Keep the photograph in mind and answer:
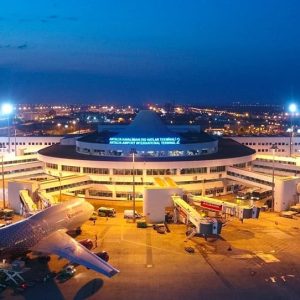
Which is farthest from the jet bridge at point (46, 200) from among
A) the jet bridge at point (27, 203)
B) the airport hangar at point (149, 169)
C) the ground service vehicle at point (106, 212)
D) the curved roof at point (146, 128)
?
the curved roof at point (146, 128)

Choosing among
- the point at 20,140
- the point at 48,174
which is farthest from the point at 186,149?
the point at 20,140

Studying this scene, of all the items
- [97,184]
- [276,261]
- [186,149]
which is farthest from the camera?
[186,149]

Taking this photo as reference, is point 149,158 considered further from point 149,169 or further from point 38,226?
Answer: point 38,226

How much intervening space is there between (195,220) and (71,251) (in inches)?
785

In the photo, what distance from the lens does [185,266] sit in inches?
2119

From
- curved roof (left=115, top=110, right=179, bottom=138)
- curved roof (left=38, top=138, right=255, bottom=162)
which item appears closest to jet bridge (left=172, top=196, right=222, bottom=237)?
curved roof (left=38, top=138, right=255, bottom=162)

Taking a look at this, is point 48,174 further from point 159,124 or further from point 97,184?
point 159,124

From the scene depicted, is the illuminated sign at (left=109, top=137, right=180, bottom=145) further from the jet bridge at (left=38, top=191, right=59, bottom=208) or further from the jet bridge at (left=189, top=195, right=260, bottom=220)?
the jet bridge at (left=38, top=191, right=59, bottom=208)

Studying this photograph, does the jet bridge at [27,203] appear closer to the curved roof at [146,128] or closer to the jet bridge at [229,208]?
the jet bridge at [229,208]

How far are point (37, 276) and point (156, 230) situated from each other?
2370cm

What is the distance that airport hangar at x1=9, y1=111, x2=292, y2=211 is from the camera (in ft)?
291

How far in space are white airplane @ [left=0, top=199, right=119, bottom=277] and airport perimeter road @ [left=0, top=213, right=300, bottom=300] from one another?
2.49 metres

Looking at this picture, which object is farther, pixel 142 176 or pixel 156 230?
pixel 142 176

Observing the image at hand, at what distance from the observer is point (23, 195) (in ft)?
255
